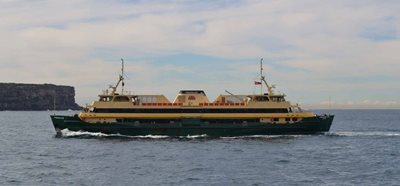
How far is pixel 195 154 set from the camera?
163 feet

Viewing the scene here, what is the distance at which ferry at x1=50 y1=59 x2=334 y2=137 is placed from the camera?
6469cm

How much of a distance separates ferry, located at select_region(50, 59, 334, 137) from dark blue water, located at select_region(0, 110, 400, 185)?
4.00 ft

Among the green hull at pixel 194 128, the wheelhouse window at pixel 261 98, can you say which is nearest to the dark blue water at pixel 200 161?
the green hull at pixel 194 128

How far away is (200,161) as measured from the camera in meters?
45.3

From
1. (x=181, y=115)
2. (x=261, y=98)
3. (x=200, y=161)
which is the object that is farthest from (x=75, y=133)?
(x=200, y=161)

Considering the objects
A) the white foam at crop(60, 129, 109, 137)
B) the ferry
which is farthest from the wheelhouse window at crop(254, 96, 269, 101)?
the white foam at crop(60, 129, 109, 137)

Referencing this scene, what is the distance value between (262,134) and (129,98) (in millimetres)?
16342

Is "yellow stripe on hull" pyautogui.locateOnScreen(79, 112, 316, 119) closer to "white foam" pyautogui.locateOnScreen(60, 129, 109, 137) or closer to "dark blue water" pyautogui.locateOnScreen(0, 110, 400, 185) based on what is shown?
"white foam" pyautogui.locateOnScreen(60, 129, 109, 137)

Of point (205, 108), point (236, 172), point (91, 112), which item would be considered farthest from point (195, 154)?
point (91, 112)

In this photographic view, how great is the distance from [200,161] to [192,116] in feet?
64.2

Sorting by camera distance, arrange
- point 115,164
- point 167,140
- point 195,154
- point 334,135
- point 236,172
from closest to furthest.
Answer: point 236,172 → point 115,164 → point 195,154 → point 167,140 → point 334,135

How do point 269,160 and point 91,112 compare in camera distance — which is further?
point 91,112

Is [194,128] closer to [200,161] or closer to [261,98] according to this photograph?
[261,98]

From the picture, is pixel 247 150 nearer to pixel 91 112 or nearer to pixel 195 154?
pixel 195 154
